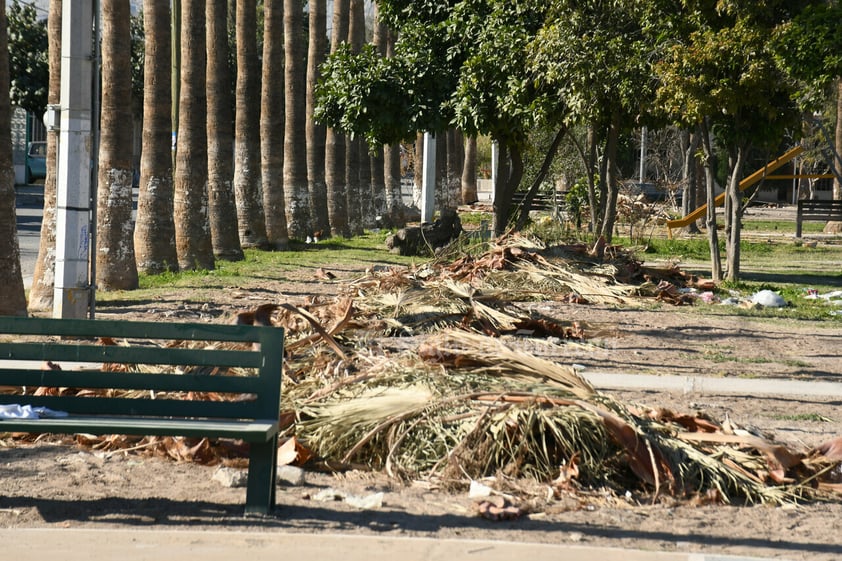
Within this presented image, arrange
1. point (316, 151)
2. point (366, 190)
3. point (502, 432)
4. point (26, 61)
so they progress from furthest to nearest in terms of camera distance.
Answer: point (26, 61) → point (366, 190) → point (316, 151) → point (502, 432)

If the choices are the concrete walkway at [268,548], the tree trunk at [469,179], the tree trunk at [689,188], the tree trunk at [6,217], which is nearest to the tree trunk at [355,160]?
the tree trunk at [689,188]

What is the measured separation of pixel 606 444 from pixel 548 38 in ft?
46.0

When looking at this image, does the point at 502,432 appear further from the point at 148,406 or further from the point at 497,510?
the point at 148,406

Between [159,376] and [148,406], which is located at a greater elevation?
[159,376]

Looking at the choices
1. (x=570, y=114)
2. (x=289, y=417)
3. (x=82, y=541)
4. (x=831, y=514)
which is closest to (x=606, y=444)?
(x=831, y=514)

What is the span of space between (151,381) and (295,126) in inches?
820

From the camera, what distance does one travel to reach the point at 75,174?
10148 mm

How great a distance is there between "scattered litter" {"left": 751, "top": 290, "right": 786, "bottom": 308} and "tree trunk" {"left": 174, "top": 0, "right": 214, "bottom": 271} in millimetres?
9030

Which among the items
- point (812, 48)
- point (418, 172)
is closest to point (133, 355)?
point (812, 48)

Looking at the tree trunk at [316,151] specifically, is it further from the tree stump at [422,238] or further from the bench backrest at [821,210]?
the bench backrest at [821,210]

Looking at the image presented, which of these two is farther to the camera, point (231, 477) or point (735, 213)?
point (735, 213)

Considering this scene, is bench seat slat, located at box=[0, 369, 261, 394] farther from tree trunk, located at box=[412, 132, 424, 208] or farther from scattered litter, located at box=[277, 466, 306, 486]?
tree trunk, located at box=[412, 132, 424, 208]

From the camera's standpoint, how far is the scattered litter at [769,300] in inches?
627

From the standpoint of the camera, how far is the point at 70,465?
20.9 feet
